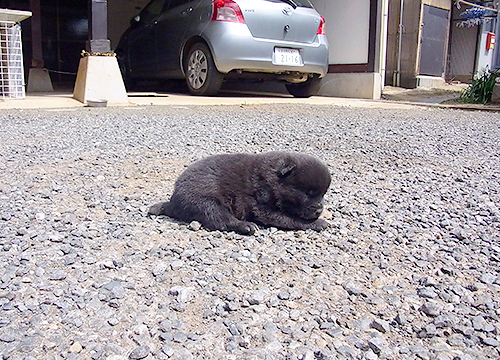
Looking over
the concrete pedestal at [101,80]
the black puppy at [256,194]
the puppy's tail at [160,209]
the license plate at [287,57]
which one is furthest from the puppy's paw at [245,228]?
the license plate at [287,57]

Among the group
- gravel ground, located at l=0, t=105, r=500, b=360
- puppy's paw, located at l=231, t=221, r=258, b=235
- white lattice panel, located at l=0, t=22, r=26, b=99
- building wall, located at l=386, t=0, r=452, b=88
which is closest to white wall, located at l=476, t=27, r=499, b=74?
building wall, located at l=386, t=0, r=452, b=88

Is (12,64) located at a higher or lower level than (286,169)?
higher

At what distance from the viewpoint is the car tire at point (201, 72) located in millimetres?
7441

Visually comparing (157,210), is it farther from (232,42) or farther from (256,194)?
(232,42)

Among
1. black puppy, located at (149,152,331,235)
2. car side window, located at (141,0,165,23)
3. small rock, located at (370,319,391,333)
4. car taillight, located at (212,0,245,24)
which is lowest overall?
small rock, located at (370,319,391,333)

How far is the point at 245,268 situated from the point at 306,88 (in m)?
7.55

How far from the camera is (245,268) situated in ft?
5.87

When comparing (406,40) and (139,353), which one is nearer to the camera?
(139,353)

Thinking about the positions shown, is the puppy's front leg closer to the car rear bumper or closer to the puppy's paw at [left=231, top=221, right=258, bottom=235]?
the puppy's paw at [left=231, top=221, right=258, bottom=235]

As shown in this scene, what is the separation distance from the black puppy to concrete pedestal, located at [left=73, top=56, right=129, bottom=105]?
4810mm

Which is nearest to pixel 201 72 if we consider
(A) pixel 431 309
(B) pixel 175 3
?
(B) pixel 175 3

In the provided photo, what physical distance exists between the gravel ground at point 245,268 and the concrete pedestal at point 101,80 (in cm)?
298

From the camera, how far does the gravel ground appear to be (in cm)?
131

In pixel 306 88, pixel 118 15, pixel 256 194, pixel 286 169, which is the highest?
pixel 118 15
